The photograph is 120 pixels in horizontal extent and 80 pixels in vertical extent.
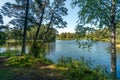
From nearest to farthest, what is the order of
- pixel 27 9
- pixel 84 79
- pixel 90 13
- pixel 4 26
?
pixel 84 79 → pixel 90 13 → pixel 27 9 → pixel 4 26

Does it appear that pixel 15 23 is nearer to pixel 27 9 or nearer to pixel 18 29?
pixel 18 29

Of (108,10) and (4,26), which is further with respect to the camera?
(4,26)

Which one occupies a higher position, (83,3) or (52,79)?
(83,3)

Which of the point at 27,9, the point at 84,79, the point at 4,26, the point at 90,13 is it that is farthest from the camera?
the point at 4,26

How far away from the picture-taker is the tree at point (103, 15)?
917 cm

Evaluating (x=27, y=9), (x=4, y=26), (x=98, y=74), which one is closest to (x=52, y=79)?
(x=98, y=74)

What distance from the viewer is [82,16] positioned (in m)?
9.46

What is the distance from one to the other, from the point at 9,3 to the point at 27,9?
97.7 inches

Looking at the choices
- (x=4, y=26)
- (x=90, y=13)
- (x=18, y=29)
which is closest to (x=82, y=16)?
(x=90, y=13)

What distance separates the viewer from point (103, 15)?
30.6 ft

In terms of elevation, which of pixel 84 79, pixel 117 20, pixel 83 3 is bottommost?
pixel 84 79

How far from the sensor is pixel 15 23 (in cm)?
2000

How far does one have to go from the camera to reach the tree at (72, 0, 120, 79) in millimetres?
9168

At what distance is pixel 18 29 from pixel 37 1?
3.70m
